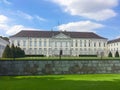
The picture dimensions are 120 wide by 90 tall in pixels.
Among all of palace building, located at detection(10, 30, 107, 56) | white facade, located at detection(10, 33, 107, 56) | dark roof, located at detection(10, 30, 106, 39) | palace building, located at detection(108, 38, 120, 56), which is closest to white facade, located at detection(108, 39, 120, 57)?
palace building, located at detection(108, 38, 120, 56)

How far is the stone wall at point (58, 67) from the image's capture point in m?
16.3

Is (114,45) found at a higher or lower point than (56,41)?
lower

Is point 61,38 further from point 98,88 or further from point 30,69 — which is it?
point 98,88

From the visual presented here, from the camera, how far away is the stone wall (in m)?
16.3

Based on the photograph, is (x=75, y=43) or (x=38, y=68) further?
(x=75, y=43)

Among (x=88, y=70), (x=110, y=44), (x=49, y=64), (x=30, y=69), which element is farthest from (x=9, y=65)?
(x=110, y=44)

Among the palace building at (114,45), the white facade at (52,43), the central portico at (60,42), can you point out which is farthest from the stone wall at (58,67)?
the central portico at (60,42)

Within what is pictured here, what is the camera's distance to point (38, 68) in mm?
16531

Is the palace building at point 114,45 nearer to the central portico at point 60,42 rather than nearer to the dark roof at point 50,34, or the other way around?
the dark roof at point 50,34

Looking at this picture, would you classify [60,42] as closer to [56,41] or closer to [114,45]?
[56,41]

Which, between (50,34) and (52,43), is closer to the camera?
(52,43)

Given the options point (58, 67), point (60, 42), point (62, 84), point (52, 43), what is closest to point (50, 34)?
point (52, 43)

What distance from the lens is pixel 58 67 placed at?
16797 millimetres

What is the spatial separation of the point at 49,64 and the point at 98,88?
733cm
